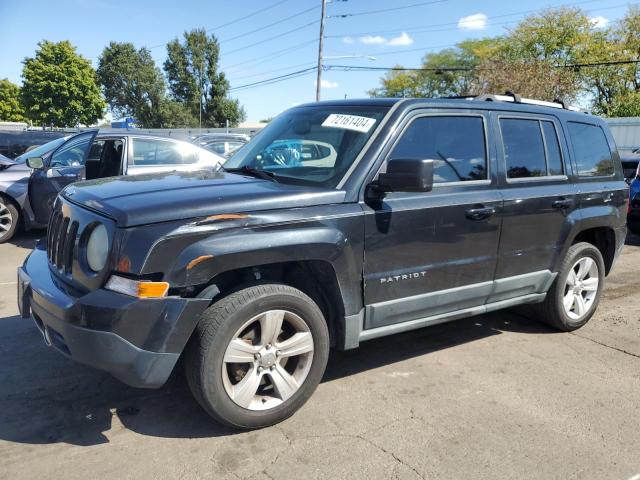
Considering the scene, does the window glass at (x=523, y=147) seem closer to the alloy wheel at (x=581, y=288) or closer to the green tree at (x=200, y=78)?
the alloy wheel at (x=581, y=288)

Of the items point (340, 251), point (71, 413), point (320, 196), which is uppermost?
point (320, 196)

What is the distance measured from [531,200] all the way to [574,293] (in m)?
1.29

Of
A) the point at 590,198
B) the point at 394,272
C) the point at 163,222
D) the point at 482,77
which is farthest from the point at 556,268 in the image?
the point at 482,77

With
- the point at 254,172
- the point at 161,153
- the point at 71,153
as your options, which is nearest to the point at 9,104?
the point at 71,153

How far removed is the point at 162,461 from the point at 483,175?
2.83m

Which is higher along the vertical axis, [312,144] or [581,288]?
[312,144]

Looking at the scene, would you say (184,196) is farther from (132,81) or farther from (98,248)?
(132,81)

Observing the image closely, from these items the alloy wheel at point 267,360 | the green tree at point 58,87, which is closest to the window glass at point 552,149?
the alloy wheel at point 267,360

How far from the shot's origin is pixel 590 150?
15.9 feet

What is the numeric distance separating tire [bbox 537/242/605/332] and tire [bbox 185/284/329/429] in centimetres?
249

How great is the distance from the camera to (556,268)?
455 cm

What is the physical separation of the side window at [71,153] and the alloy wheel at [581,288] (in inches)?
276

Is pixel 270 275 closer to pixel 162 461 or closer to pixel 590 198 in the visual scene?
pixel 162 461

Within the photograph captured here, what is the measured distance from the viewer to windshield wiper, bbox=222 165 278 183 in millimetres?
3635
